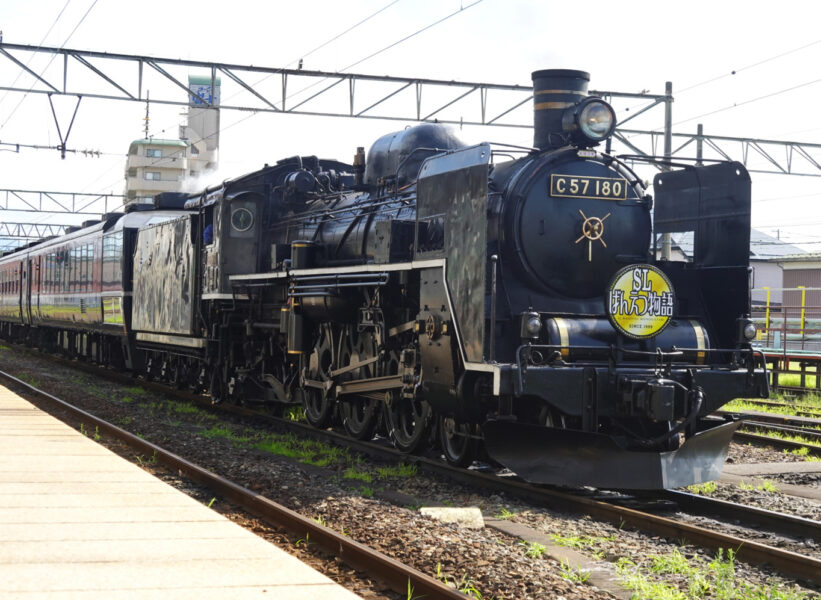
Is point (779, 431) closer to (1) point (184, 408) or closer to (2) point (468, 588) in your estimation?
(1) point (184, 408)

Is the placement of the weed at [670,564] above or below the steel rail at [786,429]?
above

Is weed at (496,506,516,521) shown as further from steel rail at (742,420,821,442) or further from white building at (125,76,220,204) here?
white building at (125,76,220,204)

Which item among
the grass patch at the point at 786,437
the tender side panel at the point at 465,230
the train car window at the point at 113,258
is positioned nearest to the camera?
the tender side panel at the point at 465,230

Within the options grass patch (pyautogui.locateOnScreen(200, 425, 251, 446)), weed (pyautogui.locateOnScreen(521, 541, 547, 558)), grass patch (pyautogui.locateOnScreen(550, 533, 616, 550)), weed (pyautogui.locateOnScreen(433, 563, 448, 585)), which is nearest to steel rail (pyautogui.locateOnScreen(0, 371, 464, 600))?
weed (pyautogui.locateOnScreen(433, 563, 448, 585))

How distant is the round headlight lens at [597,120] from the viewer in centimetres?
827

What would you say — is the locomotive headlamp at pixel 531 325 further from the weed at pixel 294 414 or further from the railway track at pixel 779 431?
the weed at pixel 294 414

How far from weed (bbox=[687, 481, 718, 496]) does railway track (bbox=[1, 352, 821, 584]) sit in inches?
13.7

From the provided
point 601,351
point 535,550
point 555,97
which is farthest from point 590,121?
point 535,550

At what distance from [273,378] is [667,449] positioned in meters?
6.07

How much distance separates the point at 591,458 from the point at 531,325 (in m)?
1.13

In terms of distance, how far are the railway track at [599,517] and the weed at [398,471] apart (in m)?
0.18

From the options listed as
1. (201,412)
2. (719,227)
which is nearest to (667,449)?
(719,227)

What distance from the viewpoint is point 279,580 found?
4586 millimetres

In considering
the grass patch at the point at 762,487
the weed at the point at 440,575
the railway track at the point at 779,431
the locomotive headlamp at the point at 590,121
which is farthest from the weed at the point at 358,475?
the railway track at the point at 779,431
